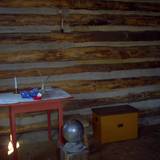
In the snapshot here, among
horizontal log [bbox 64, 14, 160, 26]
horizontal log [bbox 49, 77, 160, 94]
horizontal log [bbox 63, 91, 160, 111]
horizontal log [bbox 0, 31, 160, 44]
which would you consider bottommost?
horizontal log [bbox 63, 91, 160, 111]

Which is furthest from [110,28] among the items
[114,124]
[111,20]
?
[114,124]

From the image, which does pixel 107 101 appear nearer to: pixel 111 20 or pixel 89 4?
pixel 111 20

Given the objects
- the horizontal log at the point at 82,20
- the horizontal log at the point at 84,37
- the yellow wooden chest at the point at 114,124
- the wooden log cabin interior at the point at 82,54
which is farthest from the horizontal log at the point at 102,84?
the horizontal log at the point at 82,20

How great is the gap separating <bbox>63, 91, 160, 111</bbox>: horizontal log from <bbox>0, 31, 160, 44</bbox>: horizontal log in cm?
100

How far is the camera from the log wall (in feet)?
15.0

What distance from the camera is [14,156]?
386 cm

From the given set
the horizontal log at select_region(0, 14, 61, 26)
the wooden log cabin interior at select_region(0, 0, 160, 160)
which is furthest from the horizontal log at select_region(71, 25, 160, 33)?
the horizontal log at select_region(0, 14, 61, 26)

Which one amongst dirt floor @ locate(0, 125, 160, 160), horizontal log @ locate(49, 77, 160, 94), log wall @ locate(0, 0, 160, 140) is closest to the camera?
dirt floor @ locate(0, 125, 160, 160)

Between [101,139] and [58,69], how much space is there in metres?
1.29

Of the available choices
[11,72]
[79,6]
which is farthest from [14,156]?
[79,6]

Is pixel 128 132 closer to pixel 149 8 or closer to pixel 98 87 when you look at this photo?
pixel 98 87

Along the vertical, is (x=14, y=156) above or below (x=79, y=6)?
below

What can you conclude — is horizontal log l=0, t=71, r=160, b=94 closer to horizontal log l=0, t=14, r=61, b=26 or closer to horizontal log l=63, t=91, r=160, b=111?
horizontal log l=63, t=91, r=160, b=111

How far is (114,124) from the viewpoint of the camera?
4699 millimetres
